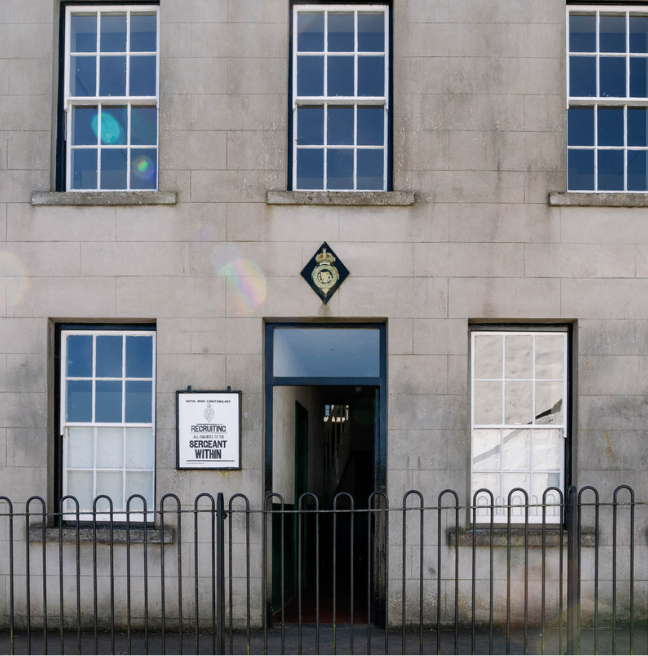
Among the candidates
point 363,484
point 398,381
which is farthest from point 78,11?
point 363,484

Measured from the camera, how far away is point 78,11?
8.40 meters

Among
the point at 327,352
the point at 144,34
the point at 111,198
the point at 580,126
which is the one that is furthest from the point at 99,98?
Result: the point at 580,126

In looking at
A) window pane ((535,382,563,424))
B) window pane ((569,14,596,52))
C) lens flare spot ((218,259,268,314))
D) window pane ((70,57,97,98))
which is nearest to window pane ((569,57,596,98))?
window pane ((569,14,596,52))

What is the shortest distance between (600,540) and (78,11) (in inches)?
316

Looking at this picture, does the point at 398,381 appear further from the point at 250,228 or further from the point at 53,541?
the point at 53,541

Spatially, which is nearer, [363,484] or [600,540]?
[600,540]

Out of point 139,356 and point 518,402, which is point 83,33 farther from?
point 518,402

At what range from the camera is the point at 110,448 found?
27.1 feet

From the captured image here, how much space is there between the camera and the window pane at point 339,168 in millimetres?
8320

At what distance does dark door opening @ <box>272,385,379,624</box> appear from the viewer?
28.0 feet

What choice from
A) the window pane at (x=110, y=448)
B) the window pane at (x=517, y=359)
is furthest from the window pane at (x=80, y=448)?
the window pane at (x=517, y=359)

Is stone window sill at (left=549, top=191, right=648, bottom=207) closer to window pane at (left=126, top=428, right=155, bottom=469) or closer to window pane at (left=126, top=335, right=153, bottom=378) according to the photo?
window pane at (left=126, top=335, right=153, bottom=378)

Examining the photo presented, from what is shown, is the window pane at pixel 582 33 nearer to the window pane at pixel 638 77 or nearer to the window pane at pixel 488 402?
the window pane at pixel 638 77

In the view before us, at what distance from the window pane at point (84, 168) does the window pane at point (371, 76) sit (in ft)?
9.98
